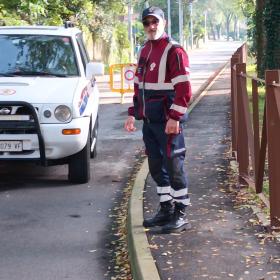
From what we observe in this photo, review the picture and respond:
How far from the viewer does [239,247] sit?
17.2ft

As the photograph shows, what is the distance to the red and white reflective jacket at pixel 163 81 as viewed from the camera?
17.8 feet

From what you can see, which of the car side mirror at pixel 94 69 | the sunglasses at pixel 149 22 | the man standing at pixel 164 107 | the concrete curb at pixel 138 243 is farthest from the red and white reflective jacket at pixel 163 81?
the car side mirror at pixel 94 69

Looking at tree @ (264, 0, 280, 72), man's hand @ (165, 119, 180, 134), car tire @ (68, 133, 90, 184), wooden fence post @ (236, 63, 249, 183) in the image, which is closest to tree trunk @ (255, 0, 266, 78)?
tree @ (264, 0, 280, 72)

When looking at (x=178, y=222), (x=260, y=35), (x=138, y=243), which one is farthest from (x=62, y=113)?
(x=260, y=35)

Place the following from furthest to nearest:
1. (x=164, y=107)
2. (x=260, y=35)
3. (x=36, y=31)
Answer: (x=260, y=35)
(x=36, y=31)
(x=164, y=107)

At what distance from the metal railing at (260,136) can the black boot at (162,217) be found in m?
0.90

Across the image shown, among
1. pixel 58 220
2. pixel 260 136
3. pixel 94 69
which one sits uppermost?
pixel 94 69

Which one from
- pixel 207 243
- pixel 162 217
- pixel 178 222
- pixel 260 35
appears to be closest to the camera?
pixel 207 243

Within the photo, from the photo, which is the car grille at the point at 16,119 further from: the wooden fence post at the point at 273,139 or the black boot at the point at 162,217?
the wooden fence post at the point at 273,139

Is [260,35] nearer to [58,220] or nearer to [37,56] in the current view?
[37,56]

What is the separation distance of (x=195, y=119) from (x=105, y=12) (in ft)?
79.1

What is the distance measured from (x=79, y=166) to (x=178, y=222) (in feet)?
8.61

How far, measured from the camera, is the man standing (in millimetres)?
5453

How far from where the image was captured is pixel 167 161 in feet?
18.6
